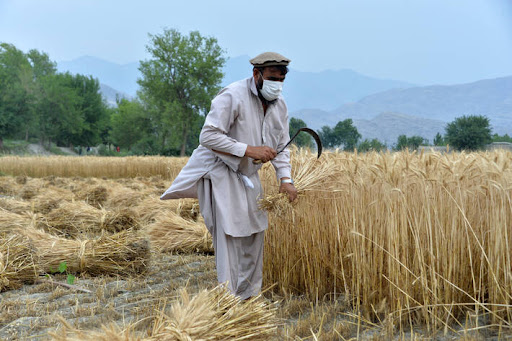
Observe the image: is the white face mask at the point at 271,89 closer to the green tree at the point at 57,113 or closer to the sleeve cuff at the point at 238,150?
the sleeve cuff at the point at 238,150

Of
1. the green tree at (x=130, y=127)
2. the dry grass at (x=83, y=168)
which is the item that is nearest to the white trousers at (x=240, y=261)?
the dry grass at (x=83, y=168)

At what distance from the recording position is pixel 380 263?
2783 millimetres

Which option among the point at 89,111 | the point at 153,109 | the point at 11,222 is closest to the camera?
the point at 11,222

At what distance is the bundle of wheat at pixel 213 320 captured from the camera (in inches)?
62.2

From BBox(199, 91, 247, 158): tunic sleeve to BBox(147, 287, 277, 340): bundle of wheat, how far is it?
3.33 feet

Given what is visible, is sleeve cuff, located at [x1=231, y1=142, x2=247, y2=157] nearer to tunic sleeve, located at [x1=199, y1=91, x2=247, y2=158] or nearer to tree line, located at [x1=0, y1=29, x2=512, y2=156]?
tunic sleeve, located at [x1=199, y1=91, x2=247, y2=158]

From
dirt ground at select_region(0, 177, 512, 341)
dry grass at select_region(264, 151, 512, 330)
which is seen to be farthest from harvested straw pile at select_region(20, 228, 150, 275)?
dry grass at select_region(264, 151, 512, 330)

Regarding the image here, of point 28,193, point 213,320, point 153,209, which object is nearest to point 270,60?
point 213,320

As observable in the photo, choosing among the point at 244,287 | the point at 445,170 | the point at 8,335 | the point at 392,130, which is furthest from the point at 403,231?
the point at 392,130

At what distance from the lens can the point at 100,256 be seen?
4.21 m

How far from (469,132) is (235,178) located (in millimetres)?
34938

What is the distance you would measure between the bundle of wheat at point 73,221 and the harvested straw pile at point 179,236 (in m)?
0.74

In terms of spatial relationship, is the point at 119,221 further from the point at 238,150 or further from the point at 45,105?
the point at 45,105

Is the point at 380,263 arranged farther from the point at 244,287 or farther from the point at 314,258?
the point at 244,287
